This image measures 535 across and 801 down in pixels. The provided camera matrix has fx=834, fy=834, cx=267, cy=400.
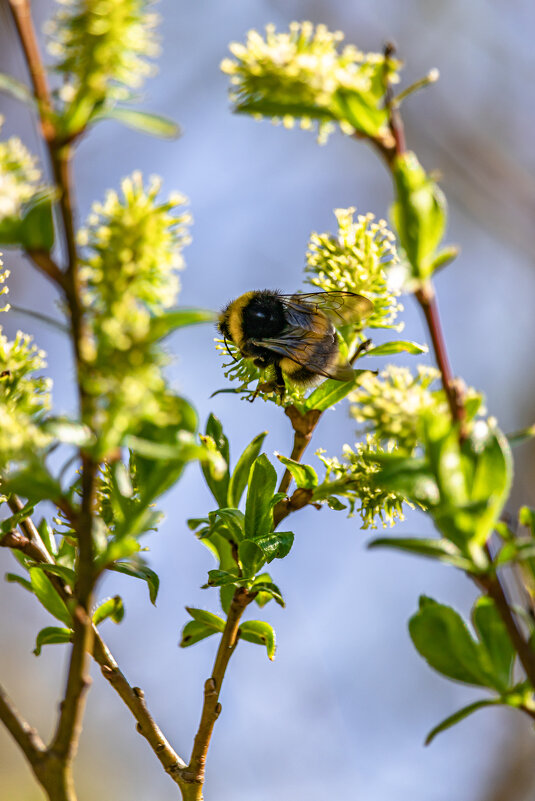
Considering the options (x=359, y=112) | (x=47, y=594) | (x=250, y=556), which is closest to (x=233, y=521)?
(x=250, y=556)

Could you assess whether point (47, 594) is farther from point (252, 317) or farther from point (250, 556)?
point (252, 317)

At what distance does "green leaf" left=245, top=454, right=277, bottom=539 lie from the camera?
486 mm

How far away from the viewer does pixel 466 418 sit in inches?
13.6

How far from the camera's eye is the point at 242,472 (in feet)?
1.73

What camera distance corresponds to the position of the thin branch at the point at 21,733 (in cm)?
33

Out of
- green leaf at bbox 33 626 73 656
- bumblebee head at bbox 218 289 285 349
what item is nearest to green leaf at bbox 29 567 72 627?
green leaf at bbox 33 626 73 656

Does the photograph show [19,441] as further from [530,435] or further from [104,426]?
[530,435]

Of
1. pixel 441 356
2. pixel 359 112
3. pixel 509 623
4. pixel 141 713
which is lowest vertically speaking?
pixel 141 713

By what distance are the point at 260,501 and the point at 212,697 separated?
118 millimetres

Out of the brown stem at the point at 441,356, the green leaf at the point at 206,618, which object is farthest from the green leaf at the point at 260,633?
the brown stem at the point at 441,356

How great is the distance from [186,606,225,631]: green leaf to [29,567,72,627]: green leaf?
2.9 inches

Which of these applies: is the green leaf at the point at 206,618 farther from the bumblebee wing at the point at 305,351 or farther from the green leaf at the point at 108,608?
the bumblebee wing at the point at 305,351

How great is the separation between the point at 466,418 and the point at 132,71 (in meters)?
0.20

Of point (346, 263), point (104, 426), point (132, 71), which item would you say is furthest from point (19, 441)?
point (346, 263)
